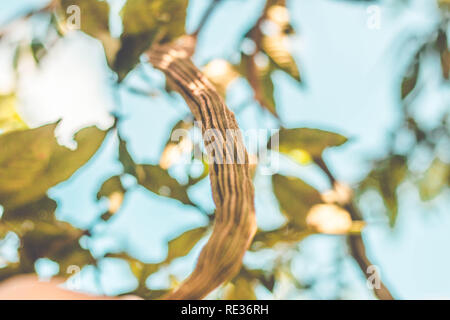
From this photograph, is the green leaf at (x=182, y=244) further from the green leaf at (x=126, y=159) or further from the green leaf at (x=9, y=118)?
the green leaf at (x=9, y=118)

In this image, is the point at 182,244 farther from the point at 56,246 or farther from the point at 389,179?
the point at 389,179

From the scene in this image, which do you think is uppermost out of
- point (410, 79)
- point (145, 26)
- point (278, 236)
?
point (145, 26)

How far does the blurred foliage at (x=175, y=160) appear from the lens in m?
0.42

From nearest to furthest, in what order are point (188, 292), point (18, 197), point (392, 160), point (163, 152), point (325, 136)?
point (188, 292)
point (18, 197)
point (325, 136)
point (163, 152)
point (392, 160)

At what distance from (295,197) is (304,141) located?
3.0 inches

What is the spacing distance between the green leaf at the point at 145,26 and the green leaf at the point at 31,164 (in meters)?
0.13

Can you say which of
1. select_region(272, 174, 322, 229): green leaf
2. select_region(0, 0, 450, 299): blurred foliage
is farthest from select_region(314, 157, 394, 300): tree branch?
select_region(272, 174, 322, 229): green leaf

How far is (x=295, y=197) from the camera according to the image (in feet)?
1.84

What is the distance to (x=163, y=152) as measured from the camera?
65 cm

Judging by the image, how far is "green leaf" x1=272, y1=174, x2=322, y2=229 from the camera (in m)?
0.54

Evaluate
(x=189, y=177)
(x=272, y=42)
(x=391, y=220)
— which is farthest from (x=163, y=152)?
(x=391, y=220)

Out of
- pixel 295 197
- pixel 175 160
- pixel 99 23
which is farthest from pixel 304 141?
pixel 99 23
